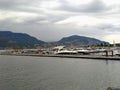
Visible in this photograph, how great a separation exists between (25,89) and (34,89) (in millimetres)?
1824

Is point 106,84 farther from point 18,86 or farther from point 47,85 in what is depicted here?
point 18,86

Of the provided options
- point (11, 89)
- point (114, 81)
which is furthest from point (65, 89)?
point (114, 81)

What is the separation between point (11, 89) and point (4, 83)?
25.8 ft

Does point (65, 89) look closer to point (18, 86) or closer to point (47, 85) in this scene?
point (47, 85)

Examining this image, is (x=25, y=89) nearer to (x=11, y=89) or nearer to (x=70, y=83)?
(x=11, y=89)

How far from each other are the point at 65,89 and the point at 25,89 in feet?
26.5

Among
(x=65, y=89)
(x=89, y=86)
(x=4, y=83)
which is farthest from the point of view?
(x=4, y=83)

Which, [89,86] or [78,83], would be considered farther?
[78,83]

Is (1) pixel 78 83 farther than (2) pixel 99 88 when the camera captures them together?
Yes

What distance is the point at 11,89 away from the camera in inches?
2098

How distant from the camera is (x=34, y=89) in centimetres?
5319

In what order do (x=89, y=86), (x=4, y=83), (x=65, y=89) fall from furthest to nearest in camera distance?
(x=4, y=83), (x=89, y=86), (x=65, y=89)

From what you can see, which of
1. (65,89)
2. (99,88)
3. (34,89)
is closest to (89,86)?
(99,88)

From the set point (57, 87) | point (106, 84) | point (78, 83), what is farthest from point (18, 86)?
point (106, 84)
